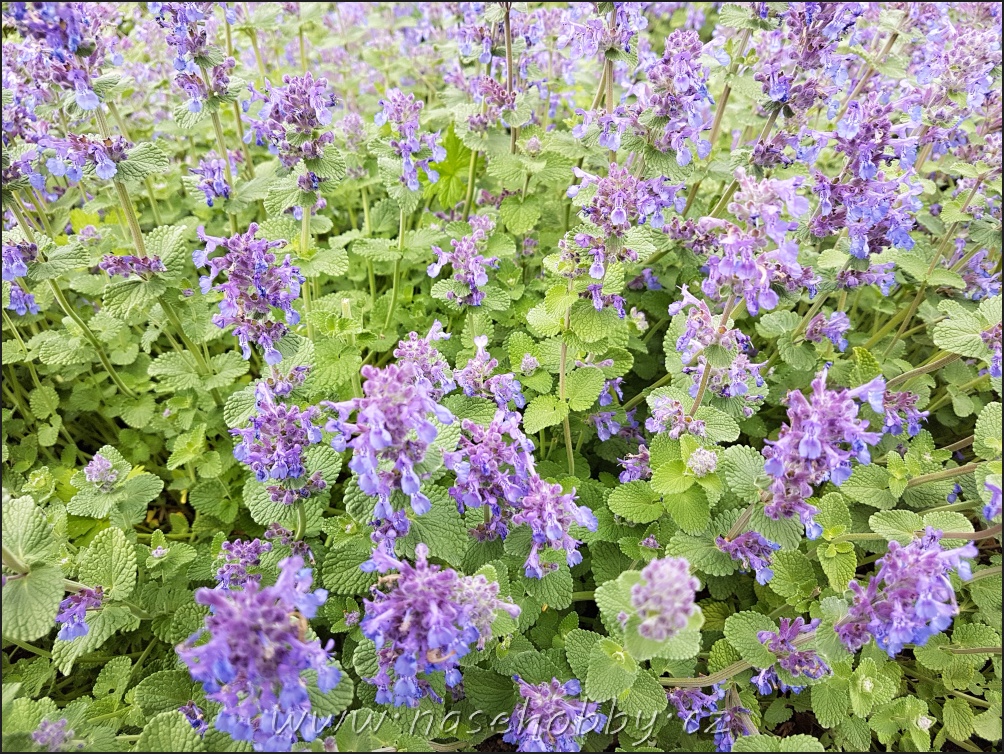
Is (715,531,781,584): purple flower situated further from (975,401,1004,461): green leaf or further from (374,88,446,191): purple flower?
(374,88,446,191): purple flower

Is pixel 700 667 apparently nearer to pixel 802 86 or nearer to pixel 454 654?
pixel 454 654

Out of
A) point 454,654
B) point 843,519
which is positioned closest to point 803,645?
point 843,519

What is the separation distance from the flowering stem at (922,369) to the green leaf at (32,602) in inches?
193

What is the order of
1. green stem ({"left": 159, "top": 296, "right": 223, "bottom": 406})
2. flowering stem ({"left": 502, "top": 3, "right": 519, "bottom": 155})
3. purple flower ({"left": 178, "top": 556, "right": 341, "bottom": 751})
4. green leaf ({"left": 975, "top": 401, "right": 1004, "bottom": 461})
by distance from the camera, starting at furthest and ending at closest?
flowering stem ({"left": 502, "top": 3, "right": 519, "bottom": 155})
green stem ({"left": 159, "top": 296, "right": 223, "bottom": 406})
green leaf ({"left": 975, "top": 401, "right": 1004, "bottom": 461})
purple flower ({"left": 178, "top": 556, "right": 341, "bottom": 751})

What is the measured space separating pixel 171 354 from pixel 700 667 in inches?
166

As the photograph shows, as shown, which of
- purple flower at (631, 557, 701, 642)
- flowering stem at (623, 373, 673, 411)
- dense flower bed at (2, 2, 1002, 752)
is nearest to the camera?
purple flower at (631, 557, 701, 642)

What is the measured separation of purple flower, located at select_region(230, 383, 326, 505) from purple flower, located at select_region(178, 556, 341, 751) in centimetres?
81

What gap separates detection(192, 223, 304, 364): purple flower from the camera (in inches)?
122

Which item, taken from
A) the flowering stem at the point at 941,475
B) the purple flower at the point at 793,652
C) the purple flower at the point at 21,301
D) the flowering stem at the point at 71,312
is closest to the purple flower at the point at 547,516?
the purple flower at the point at 793,652

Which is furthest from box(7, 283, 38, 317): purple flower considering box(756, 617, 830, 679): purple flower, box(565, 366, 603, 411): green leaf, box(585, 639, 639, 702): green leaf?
box(756, 617, 830, 679): purple flower

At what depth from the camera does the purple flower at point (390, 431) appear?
238cm

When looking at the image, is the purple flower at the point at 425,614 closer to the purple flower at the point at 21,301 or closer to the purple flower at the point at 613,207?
the purple flower at the point at 613,207

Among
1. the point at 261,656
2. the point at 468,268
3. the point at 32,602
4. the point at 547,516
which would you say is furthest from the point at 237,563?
the point at 468,268

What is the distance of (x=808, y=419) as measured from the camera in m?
2.70
